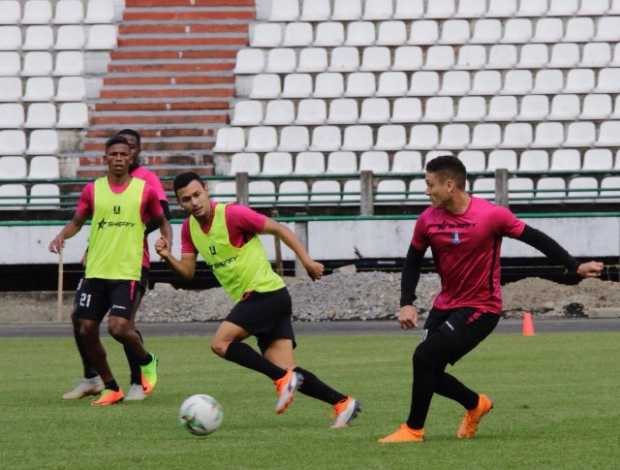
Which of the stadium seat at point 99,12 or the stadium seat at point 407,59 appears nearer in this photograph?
the stadium seat at point 407,59

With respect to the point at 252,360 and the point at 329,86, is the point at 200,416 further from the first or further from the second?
the point at 329,86

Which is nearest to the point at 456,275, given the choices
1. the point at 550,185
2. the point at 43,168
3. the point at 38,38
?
the point at 550,185

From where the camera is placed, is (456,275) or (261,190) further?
(261,190)

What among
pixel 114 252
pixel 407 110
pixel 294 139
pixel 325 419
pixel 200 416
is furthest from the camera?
pixel 407 110

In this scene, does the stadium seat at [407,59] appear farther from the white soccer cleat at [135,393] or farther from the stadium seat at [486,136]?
the white soccer cleat at [135,393]

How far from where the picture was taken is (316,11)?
31.4 metres

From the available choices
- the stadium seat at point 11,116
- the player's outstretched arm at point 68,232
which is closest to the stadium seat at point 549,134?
the stadium seat at point 11,116

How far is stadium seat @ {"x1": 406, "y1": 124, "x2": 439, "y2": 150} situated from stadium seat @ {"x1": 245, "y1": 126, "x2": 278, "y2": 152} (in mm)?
2623

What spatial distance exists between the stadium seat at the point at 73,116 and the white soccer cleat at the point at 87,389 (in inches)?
729

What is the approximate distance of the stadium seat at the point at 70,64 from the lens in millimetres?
31312

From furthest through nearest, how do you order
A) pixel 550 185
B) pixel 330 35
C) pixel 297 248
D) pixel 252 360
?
pixel 330 35, pixel 550 185, pixel 252 360, pixel 297 248

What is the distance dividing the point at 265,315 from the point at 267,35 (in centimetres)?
2183

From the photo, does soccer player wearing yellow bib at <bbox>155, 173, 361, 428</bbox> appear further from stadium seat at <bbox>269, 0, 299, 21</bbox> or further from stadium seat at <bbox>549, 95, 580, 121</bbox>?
stadium seat at <bbox>269, 0, 299, 21</bbox>

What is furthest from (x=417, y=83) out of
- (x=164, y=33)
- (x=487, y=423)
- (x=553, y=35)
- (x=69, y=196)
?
(x=487, y=423)
